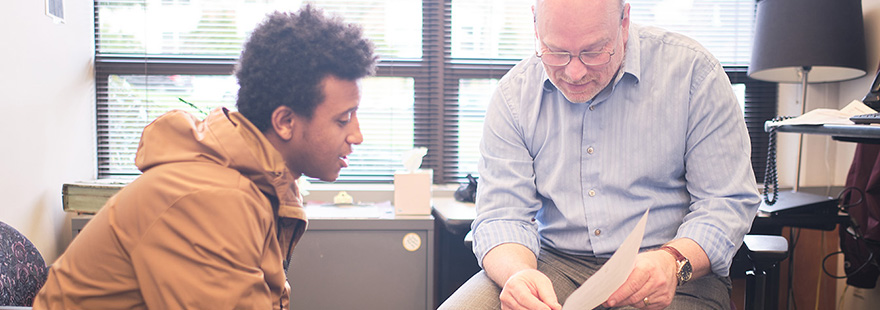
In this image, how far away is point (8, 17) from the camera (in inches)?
74.9

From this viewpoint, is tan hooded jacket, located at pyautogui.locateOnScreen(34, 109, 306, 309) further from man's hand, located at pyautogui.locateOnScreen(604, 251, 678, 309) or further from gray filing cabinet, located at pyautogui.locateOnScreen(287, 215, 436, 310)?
gray filing cabinet, located at pyautogui.locateOnScreen(287, 215, 436, 310)

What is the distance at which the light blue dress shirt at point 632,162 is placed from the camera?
1.32 meters

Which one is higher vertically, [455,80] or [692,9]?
[692,9]

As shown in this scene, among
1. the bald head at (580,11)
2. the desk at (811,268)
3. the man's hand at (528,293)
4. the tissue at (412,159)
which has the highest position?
the bald head at (580,11)

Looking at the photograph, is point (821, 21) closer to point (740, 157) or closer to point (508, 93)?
point (740, 157)

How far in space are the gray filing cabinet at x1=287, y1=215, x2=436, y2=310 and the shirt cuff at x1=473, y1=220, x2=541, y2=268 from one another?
875 millimetres

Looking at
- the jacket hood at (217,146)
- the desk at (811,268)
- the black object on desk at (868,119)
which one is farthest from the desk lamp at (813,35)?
the jacket hood at (217,146)

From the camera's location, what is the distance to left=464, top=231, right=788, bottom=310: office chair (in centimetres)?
124

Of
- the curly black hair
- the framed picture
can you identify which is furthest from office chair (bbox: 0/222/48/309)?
the framed picture

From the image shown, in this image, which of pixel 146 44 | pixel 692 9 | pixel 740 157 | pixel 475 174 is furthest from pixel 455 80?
pixel 740 157

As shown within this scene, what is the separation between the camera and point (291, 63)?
95cm

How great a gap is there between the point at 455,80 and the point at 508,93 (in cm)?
135

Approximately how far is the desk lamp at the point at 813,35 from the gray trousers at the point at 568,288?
4.55 feet

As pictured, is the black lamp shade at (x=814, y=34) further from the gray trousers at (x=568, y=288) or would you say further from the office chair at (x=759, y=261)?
the gray trousers at (x=568, y=288)
